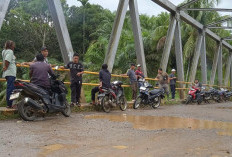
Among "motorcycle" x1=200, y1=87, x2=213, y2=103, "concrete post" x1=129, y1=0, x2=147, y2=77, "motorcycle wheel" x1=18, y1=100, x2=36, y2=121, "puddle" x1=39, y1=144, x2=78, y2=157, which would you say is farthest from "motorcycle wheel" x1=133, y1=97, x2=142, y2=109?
"puddle" x1=39, y1=144, x2=78, y2=157

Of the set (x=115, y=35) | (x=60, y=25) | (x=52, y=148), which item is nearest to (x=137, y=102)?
(x=115, y=35)

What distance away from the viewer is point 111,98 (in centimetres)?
723

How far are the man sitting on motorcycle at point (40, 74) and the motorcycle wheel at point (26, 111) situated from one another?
1.75ft

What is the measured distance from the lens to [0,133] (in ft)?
12.3

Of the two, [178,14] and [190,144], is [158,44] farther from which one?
[190,144]

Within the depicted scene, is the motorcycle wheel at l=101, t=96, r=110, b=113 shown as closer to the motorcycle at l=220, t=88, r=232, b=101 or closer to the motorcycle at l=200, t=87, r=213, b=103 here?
the motorcycle at l=200, t=87, r=213, b=103

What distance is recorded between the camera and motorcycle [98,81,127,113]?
274 inches

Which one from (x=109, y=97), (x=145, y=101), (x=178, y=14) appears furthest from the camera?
(x=178, y=14)

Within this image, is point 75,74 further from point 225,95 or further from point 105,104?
point 225,95

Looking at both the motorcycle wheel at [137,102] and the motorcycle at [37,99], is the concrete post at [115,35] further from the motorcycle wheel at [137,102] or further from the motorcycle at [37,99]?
the motorcycle at [37,99]

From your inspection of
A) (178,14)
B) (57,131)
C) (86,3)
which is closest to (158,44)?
(178,14)

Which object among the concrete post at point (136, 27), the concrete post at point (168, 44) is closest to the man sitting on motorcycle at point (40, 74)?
the concrete post at point (136, 27)

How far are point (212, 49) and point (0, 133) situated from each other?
796 inches

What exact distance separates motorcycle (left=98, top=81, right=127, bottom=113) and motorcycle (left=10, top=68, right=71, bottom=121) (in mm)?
1353
